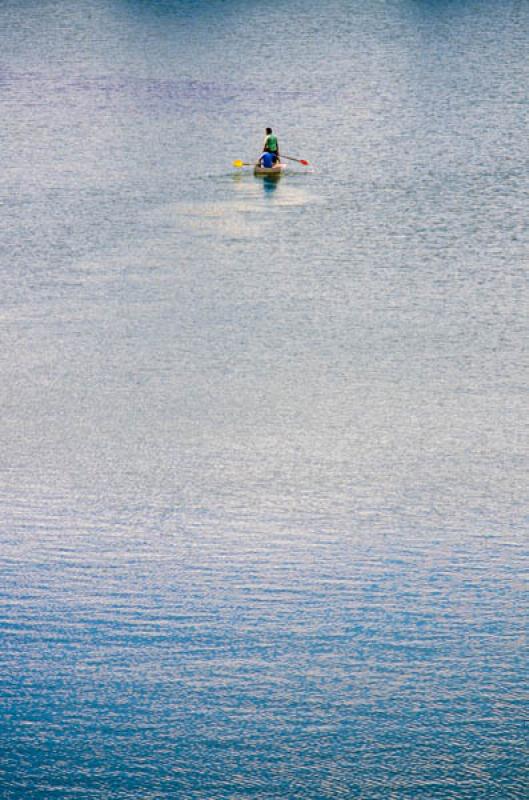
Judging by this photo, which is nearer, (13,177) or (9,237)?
(9,237)

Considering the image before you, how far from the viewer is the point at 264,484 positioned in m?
18.2

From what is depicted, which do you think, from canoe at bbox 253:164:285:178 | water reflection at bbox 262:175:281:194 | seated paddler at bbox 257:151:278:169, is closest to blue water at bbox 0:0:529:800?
water reflection at bbox 262:175:281:194

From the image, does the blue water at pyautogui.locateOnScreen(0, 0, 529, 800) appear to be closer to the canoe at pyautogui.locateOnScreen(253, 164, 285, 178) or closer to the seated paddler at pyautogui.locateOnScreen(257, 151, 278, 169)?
the canoe at pyautogui.locateOnScreen(253, 164, 285, 178)

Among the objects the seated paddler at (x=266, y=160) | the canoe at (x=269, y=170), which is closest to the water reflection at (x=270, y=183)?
the canoe at (x=269, y=170)

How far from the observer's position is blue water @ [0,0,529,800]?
12.9 m

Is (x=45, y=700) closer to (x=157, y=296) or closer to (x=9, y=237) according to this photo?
(x=157, y=296)

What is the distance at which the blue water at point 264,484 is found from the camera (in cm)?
1286

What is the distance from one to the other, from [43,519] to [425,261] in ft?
55.7

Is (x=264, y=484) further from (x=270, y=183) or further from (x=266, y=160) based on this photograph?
(x=266, y=160)

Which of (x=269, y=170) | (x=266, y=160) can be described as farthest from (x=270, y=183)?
(x=266, y=160)

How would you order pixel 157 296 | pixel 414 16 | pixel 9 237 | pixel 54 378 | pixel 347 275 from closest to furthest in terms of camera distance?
1. pixel 54 378
2. pixel 157 296
3. pixel 347 275
4. pixel 9 237
5. pixel 414 16

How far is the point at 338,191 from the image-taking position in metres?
41.2

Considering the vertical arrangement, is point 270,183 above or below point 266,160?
below

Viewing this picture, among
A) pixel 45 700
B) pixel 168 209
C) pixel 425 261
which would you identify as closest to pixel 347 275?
pixel 425 261
